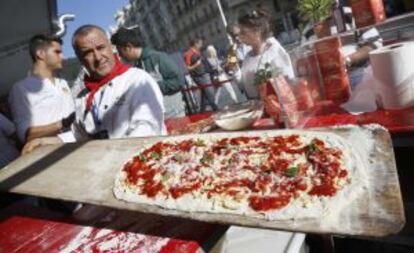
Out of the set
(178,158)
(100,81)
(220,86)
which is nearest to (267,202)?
(178,158)

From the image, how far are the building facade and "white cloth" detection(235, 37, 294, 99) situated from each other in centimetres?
3151

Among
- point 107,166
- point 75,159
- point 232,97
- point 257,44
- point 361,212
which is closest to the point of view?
point 361,212

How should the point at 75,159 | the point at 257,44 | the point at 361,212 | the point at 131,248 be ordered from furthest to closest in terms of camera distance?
→ the point at 257,44
the point at 75,159
the point at 131,248
the point at 361,212

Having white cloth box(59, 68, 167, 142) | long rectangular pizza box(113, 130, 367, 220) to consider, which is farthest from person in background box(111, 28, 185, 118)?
long rectangular pizza box(113, 130, 367, 220)

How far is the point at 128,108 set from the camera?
10.1 feet

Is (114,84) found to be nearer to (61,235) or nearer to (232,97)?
(61,235)

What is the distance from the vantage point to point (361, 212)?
141cm

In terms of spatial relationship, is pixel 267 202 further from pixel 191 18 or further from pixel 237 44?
pixel 191 18

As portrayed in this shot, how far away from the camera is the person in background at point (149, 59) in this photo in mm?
5216

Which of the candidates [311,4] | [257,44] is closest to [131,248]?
[311,4]

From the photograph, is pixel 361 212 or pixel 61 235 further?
pixel 61 235

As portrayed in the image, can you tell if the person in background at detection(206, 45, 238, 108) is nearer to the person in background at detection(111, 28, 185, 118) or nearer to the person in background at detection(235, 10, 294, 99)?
the person in background at detection(111, 28, 185, 118)

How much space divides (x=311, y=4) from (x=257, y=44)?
98cm

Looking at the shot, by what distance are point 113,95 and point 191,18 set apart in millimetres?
56560
